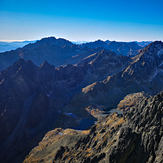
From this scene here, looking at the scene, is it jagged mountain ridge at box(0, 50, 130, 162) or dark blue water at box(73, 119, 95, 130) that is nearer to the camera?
jagged mountain ridge at box(0, 50, 130, 162)

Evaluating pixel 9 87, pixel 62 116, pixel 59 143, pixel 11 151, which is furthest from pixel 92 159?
pixel 9 87

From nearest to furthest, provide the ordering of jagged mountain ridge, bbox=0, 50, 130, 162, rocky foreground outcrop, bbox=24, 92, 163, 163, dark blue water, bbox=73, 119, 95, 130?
rocky foreground outcrop, bbox=24, 92, 163, 163
jagged mountain ridge, bbox=0, 50, 130, 162
dark blue water, bbox=73, 119, 95, 130

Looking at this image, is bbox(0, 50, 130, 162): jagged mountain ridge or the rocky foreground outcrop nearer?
the rocky foreground outcrop

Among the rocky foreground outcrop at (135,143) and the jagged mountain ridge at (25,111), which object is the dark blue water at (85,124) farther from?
the rocky foreground outcrop at (135,143)

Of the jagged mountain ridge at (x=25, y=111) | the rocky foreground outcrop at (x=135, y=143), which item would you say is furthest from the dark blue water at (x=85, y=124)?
the rocky foreground outcrop at (x=135, y=143)

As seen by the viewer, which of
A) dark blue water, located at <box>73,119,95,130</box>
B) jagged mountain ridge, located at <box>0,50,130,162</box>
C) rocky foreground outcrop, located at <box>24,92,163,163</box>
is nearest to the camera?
rocky foreground outcrop, located at <box>24,92,163,163</box>

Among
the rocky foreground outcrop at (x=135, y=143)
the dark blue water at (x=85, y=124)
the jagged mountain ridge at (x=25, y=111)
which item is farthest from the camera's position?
the dark blue water at (x=85, y=124)

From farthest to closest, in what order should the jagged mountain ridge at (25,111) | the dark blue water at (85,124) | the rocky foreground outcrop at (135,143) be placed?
the dark blue water at (85,124), the jagged mountain ridge at (25,111), the rocky foreground outcrop at (135,143)

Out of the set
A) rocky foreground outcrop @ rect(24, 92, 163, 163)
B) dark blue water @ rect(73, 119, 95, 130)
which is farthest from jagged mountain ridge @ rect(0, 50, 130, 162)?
rocky foreground outcrop @ rect(24, 92, 163, 163)

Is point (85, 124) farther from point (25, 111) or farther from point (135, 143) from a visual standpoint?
point (135, 143)

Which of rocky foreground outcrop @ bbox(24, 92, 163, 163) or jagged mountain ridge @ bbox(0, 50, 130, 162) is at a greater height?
rocky foreground outcrop @ bbox(24, 92, 163, 163)

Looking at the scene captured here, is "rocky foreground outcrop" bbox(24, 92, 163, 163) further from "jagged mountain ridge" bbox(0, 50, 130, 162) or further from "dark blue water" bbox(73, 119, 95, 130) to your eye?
"jagged mountain ridge" bbox(0, 50, 130, 162)

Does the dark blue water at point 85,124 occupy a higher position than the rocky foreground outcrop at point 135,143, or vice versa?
the rocky foreground outcrop at point 135,143
